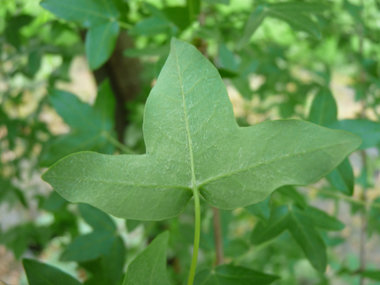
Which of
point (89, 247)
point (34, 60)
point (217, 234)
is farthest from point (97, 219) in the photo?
point (34, 60)

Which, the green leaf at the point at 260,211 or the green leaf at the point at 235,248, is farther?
the green leaf at the point at 235,248

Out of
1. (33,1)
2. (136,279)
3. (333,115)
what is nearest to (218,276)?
(136,279)

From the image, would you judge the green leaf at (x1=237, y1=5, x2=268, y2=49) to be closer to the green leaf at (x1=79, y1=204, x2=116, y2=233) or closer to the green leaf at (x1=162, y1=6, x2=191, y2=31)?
the green leaf at (x1=162, y1=6, x2=191, y2=31)

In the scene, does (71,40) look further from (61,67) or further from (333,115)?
(333,115)

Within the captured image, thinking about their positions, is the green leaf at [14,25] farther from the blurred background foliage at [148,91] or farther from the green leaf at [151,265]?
the green leaf at [151,265]

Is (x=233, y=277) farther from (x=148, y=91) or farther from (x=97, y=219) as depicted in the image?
(x=148, y=91)

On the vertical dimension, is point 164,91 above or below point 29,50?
above

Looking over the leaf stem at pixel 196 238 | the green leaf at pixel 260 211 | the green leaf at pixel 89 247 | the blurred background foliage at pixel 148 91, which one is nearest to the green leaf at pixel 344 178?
the blurred background foliage at pixel 148 91
